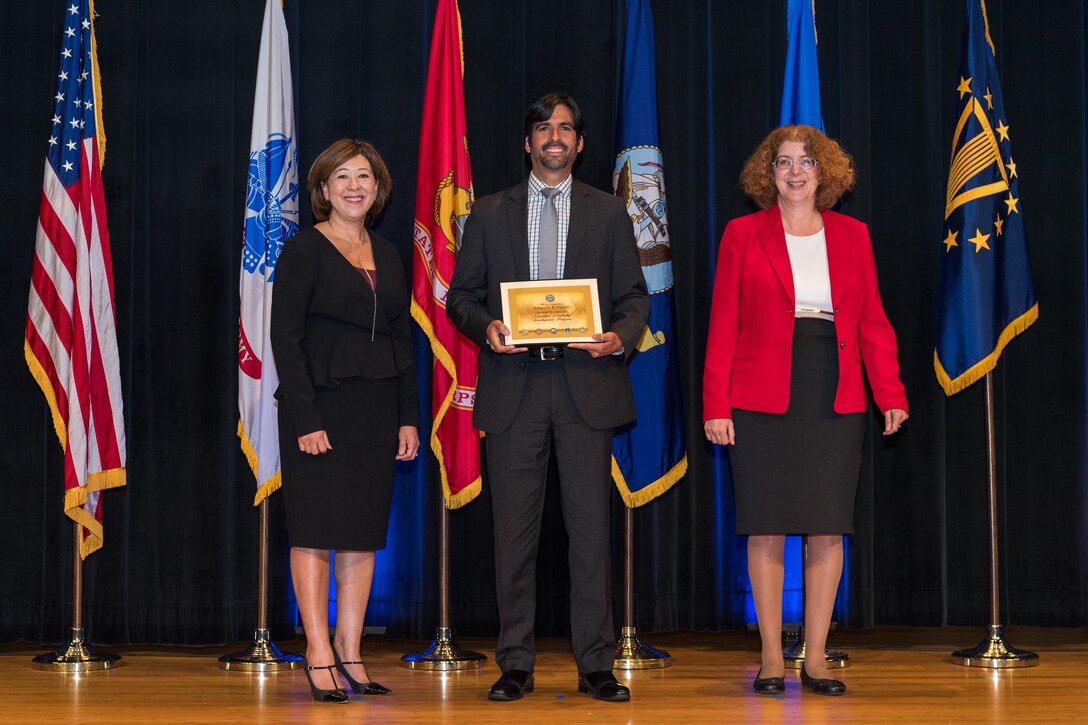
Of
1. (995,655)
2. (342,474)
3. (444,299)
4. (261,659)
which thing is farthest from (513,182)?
(995,655)

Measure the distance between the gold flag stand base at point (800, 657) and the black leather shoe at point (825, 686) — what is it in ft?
1.81

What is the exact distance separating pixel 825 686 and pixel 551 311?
1.40m

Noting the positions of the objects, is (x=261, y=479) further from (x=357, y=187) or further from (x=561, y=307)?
(x=561, y=307)

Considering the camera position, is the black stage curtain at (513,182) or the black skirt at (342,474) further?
the black stage curtain at (513,182)

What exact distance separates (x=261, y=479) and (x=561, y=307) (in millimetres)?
1528

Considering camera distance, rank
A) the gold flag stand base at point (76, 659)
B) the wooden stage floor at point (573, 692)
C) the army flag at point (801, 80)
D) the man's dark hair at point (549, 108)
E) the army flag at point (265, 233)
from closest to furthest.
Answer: the wooden stage floor at point (573, 692), the man's dark hair at point (549, 108), the gold flag stand base at point (76, 659), the army flag at point (265, 233), the army flag at point (801, 80)

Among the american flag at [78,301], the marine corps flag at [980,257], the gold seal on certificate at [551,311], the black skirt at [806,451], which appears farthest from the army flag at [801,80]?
the american flag at [78,301]

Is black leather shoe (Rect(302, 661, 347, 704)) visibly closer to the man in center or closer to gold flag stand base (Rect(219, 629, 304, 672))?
the man in center

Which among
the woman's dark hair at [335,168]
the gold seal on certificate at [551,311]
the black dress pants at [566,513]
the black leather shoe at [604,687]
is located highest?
the woman's dark hair at [335,168]

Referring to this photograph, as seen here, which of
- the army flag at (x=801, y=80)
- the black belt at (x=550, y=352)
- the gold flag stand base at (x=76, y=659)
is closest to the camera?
the black belt at (x=550, y=352)

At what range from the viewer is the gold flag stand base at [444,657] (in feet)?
12.8

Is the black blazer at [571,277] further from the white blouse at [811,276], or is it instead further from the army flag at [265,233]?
the army flag at [265,233]

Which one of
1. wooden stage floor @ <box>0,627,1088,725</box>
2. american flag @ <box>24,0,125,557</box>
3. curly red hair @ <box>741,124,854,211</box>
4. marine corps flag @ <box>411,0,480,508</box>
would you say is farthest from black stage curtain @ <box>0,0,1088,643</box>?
curly red hair @ <box>741,124,854,211</box>

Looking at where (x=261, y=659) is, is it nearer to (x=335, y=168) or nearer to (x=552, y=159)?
(x=335, y=168)
